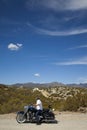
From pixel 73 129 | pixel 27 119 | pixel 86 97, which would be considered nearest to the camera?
pixel 73 129

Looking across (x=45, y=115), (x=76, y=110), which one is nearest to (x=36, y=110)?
(x=45, y=115)

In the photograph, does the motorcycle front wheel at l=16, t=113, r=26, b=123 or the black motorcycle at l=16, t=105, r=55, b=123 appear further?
the motorcycle front wheel at l=16, t=113, r=26, b=123

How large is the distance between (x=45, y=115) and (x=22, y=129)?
350cm

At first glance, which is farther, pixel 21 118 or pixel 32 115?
pixel 21 118

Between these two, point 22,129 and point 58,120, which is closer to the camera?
point 22,129

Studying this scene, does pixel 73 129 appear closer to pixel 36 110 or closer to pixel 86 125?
pixel 86 125

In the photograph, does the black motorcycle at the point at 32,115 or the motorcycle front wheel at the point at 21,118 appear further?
the motorcycle front wheel at the point at 21,118

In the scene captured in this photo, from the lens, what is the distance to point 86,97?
35.3m

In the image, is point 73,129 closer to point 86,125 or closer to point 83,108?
point 86,125

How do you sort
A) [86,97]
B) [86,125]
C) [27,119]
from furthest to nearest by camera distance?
[86,97]
[27,119]
[86,125]

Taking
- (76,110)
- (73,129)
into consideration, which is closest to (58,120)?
(73,129)

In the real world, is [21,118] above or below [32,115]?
below

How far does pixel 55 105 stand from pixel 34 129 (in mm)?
16951

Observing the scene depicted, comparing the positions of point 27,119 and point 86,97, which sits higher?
point 86,97
